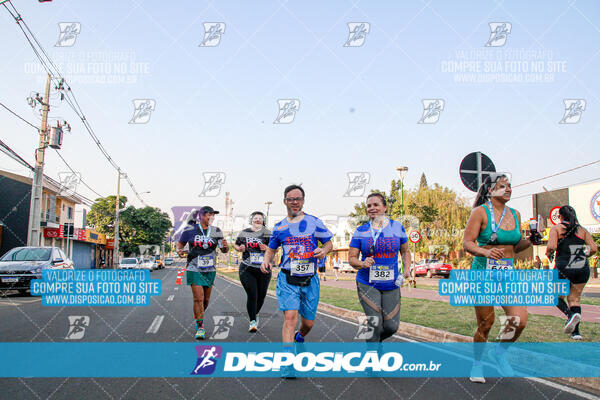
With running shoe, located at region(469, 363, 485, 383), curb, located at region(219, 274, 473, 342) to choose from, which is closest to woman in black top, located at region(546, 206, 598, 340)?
curb, located at region(219, 274, 473, 342)

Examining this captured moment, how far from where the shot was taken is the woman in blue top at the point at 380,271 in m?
4.88

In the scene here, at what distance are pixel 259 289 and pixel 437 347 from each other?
10.1 feet

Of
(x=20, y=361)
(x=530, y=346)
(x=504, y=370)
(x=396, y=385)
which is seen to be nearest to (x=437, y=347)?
(x=530, y=346)

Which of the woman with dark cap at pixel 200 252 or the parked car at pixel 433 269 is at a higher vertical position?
the woman with dark cap at pixel 200 252

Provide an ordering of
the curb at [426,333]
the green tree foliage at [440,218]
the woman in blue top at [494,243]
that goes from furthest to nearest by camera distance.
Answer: the green tree foliage at [440,218] → the curb at [426,333] → the woman in blue top at [494,243]

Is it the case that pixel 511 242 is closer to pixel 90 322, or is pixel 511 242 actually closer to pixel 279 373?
pixel 279 373

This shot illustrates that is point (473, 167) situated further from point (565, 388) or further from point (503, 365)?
point (565, 388)

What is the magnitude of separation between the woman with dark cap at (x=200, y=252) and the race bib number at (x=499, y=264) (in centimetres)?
425

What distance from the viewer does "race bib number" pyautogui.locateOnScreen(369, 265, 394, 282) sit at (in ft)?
16.1

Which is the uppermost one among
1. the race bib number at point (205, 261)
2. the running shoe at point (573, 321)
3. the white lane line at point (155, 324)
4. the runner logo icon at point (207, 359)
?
the race bib number at point (205, 261)

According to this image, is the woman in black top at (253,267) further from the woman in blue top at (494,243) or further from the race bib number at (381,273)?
the woman in blue top at (494,243)

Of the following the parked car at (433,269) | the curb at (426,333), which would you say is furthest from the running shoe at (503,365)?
the parked car at (433,269)

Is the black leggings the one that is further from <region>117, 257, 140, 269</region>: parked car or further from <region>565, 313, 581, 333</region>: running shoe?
<region>117, 257, 140, 269</region>: parked car

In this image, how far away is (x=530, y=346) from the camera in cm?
594
